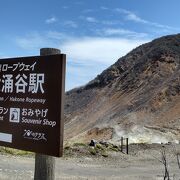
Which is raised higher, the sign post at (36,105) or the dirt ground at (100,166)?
the sign post at (36,105)

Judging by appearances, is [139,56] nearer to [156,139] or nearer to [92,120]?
[92,120]

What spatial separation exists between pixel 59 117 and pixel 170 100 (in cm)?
4713

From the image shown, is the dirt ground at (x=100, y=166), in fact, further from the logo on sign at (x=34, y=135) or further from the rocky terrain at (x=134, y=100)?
the rocky terrain at (x=134, y=100)

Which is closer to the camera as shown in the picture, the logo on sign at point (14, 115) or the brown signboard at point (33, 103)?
the brown signboard at point (33, 103)

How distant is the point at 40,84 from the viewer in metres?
5.48

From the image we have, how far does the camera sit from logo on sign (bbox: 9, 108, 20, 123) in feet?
19.1

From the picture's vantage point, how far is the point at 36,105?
5.52 metres

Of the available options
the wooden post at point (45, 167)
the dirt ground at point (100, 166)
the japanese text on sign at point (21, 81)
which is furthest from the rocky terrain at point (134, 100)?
the wooden post at point (45, 167)

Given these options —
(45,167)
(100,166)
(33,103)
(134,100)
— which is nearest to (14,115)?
(33,103)

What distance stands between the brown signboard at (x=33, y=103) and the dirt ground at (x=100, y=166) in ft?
25.3

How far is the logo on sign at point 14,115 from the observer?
5809 mm

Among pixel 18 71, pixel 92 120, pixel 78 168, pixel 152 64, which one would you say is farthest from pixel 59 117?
pixel 152 64

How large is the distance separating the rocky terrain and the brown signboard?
3080cm

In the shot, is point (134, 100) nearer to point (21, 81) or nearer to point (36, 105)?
point (21, 81)
